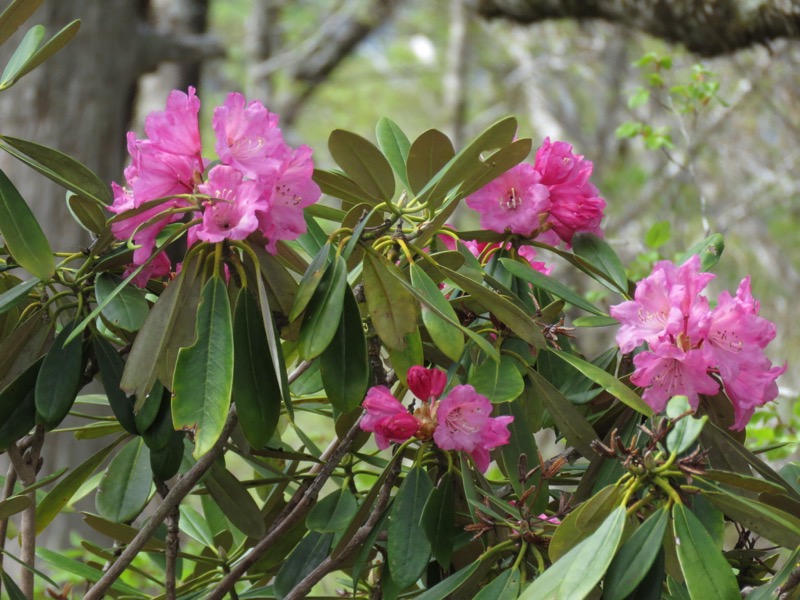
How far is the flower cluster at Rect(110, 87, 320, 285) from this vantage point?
31.3 inches

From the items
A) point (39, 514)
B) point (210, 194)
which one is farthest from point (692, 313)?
point (39, 514)

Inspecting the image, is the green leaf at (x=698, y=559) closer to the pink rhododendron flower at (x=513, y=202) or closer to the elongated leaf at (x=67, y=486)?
the pink rhododendron flower at (x=513, y=202)

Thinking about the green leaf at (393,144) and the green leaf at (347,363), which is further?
the green leaf at (393,144)

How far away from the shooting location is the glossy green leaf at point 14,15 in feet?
2.85

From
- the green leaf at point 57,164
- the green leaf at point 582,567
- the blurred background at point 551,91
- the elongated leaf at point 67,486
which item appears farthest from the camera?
the blurred background at point 551,91

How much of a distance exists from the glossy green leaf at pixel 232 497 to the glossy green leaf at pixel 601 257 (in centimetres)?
42

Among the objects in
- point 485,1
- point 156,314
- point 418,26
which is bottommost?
point 418,26

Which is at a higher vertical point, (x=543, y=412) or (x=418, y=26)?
(x=543, y=412)

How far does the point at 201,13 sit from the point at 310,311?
17.9 feet

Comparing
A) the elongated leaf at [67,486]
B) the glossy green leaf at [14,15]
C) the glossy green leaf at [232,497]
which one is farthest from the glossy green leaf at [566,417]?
the glossy green leaf at [14,15]

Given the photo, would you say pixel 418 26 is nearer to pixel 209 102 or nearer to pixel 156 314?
pixel 209 102

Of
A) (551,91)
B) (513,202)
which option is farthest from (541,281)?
(551,91)

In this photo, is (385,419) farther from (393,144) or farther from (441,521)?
(393,144)

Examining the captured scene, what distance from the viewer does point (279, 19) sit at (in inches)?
391
